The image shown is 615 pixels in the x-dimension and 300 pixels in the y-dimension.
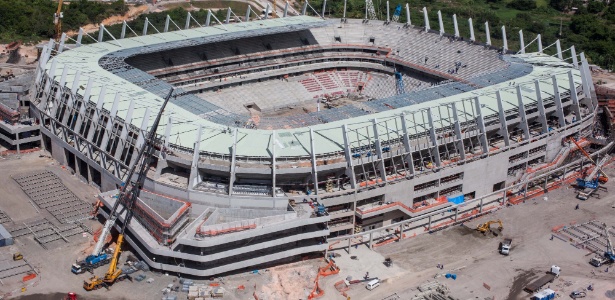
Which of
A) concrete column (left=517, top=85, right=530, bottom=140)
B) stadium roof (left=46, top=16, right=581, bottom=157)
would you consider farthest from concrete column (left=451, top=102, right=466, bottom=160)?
concrete column (left=517, top=85, right=530, bottom=140)

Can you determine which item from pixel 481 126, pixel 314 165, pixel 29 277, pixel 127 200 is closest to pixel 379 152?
pixel 314 165

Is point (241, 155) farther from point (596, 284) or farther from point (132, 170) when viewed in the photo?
point (596, 284)

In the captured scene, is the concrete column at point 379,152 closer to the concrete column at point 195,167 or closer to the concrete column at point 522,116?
the concrete column at point 195,167

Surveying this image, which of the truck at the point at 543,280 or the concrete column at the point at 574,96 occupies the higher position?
the concrete column at the point at 574,96

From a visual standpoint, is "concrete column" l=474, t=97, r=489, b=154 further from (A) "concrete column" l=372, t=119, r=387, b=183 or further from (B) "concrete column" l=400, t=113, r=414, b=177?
(A) "concrete column" l=372, t=119, r=387, b=183

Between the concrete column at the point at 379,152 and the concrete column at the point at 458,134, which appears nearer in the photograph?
the concrete column at the point at 379,152

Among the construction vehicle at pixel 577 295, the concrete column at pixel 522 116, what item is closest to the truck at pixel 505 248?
the construction vehicle at pixel 577 295
